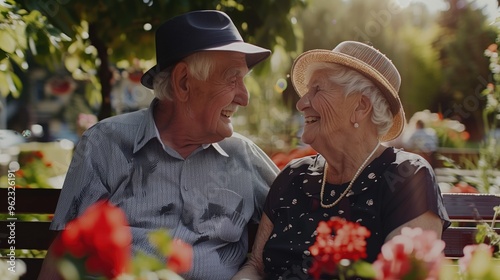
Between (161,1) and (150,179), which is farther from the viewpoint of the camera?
(161,1)

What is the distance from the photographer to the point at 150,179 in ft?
8.79

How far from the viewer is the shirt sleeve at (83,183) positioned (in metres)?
2.58

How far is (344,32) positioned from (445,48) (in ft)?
15.2

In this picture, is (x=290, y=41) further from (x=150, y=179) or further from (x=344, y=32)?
(x=344, y=32)

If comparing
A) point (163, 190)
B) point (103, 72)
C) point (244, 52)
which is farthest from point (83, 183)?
point (103, 72)

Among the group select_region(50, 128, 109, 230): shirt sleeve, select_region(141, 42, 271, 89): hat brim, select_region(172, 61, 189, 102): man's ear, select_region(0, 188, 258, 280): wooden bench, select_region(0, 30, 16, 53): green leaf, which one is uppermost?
select_region(0, 30, 16, 53): green leaf

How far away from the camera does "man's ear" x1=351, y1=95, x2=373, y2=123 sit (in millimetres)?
2578

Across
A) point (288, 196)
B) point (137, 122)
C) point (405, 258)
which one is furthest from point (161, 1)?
point (405, 258)

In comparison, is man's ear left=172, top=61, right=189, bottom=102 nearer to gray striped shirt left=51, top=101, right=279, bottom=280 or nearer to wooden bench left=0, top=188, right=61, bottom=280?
gray striped shirt left=51, top=101, right=279, bottom=280

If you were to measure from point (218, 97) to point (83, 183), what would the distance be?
61cm

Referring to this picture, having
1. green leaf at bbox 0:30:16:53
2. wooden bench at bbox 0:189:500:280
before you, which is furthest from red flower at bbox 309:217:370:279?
green leaf at bbox 0:30:16:53

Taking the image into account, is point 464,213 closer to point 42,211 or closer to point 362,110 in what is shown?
point 362,110

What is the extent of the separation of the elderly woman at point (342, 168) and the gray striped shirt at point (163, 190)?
0.42ft

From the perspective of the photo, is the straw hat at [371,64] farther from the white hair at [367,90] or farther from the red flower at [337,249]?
the red flower at [337,249]
